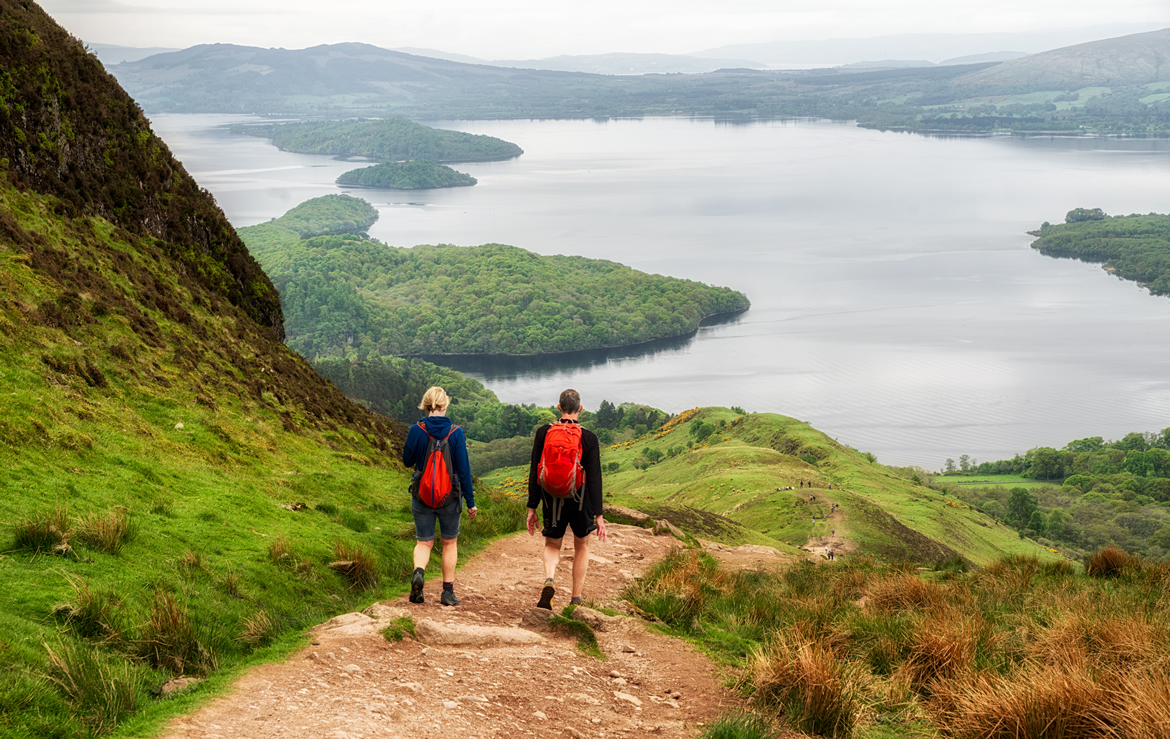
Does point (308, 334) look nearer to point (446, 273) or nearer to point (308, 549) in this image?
point (446, 273)

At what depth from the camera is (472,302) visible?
163750 millimetres

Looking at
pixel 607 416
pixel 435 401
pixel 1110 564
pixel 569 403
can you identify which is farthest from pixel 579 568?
pixel 607 416

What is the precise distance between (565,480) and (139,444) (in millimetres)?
5659

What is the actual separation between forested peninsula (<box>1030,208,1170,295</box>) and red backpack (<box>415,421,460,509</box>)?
191m

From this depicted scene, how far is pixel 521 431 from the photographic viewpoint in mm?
101188

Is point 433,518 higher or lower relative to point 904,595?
higher

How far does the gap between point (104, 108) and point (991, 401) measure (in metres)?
109

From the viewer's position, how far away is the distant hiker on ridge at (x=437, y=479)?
7754 millimetres

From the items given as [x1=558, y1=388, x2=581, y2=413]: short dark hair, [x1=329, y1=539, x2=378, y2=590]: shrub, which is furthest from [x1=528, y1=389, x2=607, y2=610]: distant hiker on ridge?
[x1=329, y1=539, x2=378, y2=590]: shrub

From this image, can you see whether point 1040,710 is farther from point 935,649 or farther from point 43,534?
point 43,534

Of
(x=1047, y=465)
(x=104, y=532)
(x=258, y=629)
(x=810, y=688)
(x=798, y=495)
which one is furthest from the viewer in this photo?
(x=1047, y=465)

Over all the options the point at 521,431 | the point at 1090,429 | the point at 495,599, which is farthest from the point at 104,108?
the point at 1090,429

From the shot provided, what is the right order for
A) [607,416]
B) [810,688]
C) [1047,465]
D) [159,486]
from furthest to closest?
[607,416] → [1047,465] → [159,486] → [810,688]

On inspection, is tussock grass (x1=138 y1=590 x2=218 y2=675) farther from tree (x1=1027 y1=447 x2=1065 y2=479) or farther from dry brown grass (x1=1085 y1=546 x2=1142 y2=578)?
tree (x1=1027 y1=447 x2=1065 y2=479)
